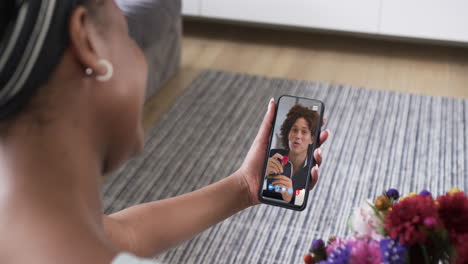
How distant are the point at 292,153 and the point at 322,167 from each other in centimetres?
104

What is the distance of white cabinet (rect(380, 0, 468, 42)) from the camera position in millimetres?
3021

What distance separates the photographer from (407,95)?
2.76 m

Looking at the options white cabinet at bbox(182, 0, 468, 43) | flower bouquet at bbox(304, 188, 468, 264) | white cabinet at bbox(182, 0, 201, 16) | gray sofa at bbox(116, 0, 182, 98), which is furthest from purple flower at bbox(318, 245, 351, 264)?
white cabinet at bbox(182, 0, 201, 16)

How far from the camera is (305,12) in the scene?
10.4 ft

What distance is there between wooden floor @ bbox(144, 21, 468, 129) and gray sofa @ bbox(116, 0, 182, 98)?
0.08 metres

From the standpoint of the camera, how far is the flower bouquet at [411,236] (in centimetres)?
83

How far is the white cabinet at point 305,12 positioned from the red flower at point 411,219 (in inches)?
93.4

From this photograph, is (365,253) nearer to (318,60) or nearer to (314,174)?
(314,174)

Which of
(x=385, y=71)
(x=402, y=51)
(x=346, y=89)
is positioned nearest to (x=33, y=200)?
(x=346, y=89)

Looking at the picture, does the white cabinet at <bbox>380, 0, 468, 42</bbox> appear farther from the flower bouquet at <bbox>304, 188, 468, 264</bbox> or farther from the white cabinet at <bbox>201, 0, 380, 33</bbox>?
the flower bouquet at <bbox>304, 188, 468, 264</bbox>

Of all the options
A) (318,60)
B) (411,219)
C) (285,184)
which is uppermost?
(411,219)

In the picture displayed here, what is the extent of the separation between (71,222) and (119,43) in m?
0.19

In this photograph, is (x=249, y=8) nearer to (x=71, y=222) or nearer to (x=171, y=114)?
(x=171, y=114)

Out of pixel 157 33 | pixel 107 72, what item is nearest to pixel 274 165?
pixel 107 72
